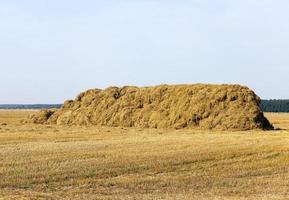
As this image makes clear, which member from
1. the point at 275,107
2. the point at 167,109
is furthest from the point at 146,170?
the point at 275,107

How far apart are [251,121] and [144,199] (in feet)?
104

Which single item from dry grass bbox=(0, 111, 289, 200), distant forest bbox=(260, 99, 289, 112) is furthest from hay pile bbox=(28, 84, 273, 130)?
distant forest bbox=(260, 99, 289, 112)

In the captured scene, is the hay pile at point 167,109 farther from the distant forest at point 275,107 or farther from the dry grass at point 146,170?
the distant forest at point 275,107

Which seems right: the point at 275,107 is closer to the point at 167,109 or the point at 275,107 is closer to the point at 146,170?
the point at 167,109

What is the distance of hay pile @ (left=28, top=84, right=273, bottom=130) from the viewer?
4658cm

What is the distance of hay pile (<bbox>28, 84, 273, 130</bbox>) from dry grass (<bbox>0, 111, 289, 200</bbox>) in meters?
15.4

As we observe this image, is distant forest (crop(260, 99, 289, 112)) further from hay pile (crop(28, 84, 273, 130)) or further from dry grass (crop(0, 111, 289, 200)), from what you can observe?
dry grass (crop(0, 111, 289, 200))

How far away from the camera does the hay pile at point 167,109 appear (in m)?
46.6

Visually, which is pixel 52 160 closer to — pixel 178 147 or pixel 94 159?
pixel 94 159

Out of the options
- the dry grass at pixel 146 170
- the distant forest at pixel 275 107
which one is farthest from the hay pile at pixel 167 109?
the distant forest at pixel 275 107

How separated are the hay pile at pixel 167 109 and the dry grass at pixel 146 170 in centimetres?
1544

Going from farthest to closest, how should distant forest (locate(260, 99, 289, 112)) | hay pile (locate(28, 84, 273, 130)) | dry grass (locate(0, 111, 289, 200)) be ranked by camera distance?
distant forest (locate(260, 99, 289, 112)) < hay pile (locate(28, 84, 273, 130)) < dry grass (locate(0, 111, 289, 200))

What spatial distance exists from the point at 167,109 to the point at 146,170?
29.3 meters

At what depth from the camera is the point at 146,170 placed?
21219 mm
